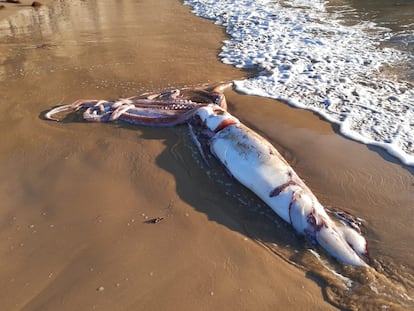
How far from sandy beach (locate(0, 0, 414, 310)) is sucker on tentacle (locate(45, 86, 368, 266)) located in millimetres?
148

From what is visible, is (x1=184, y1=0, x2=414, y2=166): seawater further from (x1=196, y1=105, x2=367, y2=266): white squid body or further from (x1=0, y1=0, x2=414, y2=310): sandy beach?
(x1=196, y1=105, x2=367, y2=266): white squid body

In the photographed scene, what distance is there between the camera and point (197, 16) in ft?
37.5

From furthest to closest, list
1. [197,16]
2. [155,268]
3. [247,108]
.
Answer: [197,16] → [247,108] → [155,268]

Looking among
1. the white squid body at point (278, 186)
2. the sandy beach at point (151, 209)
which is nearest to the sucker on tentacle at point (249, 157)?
the white squid body at point (278, 186)

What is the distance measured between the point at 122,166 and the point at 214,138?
997 mm

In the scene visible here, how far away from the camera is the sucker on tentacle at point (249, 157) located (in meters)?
3.08

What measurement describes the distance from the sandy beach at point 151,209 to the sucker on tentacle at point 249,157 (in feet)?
Result: 0.49

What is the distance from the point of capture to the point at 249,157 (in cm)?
373

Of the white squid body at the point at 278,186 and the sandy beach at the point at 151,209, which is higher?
the white squid body at the point at 278,186

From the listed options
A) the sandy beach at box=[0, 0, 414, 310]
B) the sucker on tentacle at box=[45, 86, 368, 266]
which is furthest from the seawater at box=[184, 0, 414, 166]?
the sucker on tentacle at box=[45, 86, 368, 266]

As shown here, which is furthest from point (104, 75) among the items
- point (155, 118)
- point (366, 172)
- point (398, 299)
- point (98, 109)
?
point (398, 299)

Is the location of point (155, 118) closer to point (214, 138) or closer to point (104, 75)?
point (214, 138)

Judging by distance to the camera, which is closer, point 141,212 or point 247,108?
point 141,212

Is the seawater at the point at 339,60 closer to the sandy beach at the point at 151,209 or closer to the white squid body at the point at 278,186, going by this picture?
the sandy beach at the point at 151,209
